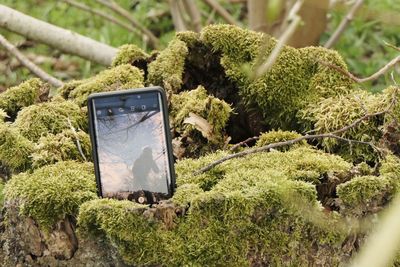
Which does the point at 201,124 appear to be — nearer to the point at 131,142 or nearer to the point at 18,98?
the point at 131,142

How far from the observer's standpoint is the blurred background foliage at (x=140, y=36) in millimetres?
6051

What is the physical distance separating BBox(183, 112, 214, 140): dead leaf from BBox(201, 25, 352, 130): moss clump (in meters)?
0.26

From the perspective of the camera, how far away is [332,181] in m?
2.47

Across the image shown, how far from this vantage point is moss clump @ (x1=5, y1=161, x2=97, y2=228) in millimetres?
2402

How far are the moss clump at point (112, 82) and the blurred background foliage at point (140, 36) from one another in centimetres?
270

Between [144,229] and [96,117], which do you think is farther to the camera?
[96,117]

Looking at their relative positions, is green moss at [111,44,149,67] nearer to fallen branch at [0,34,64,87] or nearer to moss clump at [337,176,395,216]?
fallen branch at [0,34,64,87]

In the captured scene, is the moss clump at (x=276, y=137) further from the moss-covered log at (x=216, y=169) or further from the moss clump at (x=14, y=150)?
the moss clump at (x=14, y=150)

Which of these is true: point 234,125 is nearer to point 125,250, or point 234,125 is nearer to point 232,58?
point 232,58

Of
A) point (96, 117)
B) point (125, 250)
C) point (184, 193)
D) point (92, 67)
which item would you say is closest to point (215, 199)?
point (184, 193)

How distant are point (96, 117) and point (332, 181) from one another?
761 mm

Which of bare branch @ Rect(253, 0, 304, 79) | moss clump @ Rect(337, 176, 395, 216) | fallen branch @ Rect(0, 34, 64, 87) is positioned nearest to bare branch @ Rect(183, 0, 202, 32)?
fallen branch @ Rect(0, 34, 64, 87)

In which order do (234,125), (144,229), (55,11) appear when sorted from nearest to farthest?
1. (144,229)
2. (234,125)
3. (55,11)

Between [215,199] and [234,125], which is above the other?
[234,125]
